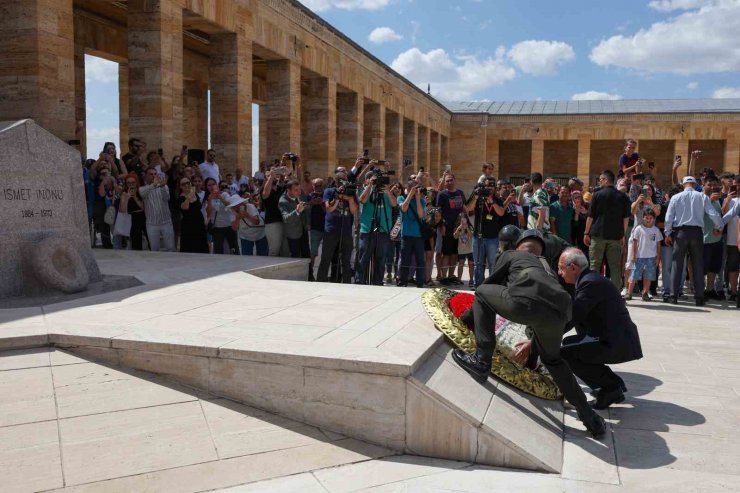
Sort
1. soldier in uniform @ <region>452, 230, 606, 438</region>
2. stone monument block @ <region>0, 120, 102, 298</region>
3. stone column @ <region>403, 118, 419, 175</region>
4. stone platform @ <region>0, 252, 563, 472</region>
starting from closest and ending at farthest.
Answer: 1. stone platform @ <region>0, 252, 563, 472</region>
2. soldier in uniform @ <region>452, 230, 606, 438</region>
3. stone monument block @ <region>0, 120, 102, 298</region>
4. stone column @ <region>403, 118, 419, 175</region>

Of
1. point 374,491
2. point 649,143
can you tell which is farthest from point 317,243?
point 649,143

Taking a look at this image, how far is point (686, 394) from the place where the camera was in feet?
17.9

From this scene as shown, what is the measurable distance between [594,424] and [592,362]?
83 cm

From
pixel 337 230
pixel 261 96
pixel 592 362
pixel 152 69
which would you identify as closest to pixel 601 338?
pixel 592 362

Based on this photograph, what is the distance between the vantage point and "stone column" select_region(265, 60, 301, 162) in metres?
18.3

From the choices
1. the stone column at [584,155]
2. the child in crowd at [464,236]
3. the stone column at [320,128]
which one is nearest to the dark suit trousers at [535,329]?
the child in crowd at [464,236]

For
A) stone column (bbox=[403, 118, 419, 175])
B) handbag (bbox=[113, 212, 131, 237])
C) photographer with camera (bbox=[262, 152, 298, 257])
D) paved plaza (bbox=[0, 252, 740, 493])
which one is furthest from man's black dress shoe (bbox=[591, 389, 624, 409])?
stone column (bbox=[403, 118, 419, 175])

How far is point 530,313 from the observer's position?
14.3 ft

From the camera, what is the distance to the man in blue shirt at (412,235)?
1024cm

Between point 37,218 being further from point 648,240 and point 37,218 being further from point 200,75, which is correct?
point 200,75

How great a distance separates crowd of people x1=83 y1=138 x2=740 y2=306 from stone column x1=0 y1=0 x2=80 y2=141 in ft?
3.73

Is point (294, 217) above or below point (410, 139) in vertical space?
below

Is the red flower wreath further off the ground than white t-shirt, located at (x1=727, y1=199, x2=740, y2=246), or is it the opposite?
white t-shirt, located at (x1=727, y1=199, x2=740, y2=246)

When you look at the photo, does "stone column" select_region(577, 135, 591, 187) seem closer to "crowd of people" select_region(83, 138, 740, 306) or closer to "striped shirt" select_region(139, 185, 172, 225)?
"crowd of people" select_region(83, 138, 740, 306)
